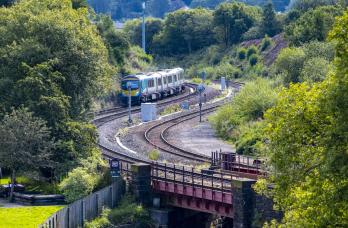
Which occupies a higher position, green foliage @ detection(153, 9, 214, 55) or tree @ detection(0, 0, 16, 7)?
tree @ detection(0, 0, 16, 7)

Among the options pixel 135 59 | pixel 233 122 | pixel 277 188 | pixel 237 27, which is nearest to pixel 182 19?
pixel 237 27

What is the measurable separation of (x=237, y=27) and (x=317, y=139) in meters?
104

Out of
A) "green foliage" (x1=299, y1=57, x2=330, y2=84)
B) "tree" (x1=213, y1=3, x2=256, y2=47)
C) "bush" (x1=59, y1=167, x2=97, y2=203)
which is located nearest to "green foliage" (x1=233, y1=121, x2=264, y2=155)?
"green foliage" (x1=299, y1=57, x2=330, y2=84)

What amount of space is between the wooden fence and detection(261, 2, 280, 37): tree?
3290 inches

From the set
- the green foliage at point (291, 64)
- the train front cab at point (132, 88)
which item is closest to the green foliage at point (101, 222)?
the green foliage at point (291, 64)

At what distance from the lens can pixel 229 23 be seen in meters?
128

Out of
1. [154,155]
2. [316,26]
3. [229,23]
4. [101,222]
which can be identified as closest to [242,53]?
[229,23]

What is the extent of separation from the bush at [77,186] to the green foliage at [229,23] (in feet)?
290

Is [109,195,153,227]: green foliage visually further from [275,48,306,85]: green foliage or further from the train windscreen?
the train windscreen

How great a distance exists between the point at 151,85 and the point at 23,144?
39.3 m

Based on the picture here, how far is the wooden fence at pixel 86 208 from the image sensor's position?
35812mm

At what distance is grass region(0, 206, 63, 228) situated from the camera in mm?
35500

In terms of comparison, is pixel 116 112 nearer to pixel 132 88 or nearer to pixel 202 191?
pixel 132 88

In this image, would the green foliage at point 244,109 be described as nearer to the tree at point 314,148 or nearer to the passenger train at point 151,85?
the passenger train at point 151,85
